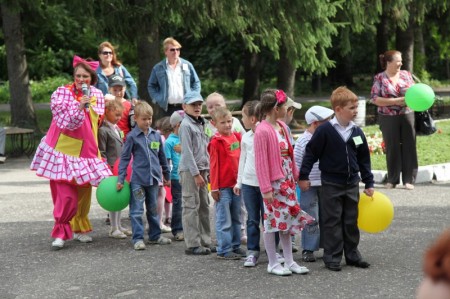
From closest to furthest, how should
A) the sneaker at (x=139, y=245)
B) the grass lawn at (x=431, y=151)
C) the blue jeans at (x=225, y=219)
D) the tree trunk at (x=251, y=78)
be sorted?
the blue jeans at (x=225, y=219)
the sneaker at (x=139, y=245)
the grass lawn at (x=431, y=151)
the tree trunk at (x=251, y=78)

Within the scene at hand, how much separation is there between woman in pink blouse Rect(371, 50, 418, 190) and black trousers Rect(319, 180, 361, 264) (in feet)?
16.4

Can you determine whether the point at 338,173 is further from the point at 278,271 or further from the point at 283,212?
the point at 278,271

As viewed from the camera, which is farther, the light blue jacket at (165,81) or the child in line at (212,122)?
the light blue jacket at (165,81)

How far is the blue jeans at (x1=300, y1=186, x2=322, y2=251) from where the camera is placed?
7918 mm

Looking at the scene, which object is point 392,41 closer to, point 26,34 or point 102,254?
point 26,34

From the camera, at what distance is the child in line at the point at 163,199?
9.36 metres

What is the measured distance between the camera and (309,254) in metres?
7.95

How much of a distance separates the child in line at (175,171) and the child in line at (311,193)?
154 centimetres

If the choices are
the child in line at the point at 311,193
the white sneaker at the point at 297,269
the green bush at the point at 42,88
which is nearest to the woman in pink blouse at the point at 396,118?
the child in line at the point at 311,193

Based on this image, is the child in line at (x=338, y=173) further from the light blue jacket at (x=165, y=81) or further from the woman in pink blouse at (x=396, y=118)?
the woman in pink blouse at (x=396, y=118)

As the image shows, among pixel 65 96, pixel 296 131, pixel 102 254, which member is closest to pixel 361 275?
pixel 102 254

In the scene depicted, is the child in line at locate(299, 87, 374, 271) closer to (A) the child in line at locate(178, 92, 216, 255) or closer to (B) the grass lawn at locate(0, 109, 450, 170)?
(A) the child in line at locate(178, 92, 216, 255)

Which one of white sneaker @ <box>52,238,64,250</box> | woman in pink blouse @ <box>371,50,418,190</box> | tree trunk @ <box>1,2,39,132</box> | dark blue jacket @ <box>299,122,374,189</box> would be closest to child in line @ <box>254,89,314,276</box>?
dark blue jacket @ <box>299,122,374,189</box>

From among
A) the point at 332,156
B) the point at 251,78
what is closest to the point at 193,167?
the point at 332,156
